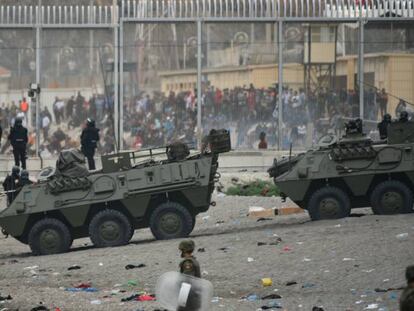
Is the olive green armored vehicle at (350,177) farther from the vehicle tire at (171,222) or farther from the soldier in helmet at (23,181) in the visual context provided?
the soldier in helmet at (23,181)

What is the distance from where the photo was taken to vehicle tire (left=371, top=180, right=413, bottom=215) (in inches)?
958

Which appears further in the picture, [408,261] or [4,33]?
[4,33]

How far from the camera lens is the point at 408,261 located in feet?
60.8

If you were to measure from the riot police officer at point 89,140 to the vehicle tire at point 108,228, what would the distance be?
33.6ft

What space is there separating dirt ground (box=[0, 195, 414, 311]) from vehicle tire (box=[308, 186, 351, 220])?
0.32 meters

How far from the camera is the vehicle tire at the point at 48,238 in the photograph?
23047 millimetres

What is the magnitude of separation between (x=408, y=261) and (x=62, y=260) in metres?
5.67

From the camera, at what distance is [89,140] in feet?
111

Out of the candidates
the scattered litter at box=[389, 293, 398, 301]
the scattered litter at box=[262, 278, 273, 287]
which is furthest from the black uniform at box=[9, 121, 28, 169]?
the scattered litter at box=[389, 293, 398, 301]

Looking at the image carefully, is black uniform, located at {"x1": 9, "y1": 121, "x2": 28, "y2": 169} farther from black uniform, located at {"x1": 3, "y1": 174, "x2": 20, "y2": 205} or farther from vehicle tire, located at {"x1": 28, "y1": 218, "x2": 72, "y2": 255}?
vehicle tire, located at {"x1": 28, "y1": 218, "x2": 72, "y2": 255}

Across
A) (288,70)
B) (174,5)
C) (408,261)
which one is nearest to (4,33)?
(174,5)

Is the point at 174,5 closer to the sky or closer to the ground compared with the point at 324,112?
closer to the sky

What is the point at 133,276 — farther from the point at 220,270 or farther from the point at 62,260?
the point at 62,260

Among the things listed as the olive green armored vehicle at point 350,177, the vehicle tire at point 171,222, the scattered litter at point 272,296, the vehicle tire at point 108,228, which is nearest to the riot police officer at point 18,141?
the olive green armored vehicle at point 350,177
